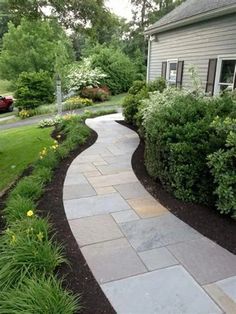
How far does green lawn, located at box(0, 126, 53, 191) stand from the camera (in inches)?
217

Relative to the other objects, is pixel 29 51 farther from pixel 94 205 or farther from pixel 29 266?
pixel 29 266

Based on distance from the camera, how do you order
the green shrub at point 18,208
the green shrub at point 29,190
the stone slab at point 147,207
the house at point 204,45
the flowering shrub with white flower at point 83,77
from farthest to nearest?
the flowering shrub with white flower at point 83,77, the house at point 204,45, the green shrub at point 29,190, the stone slab at point 147,207, the green shrub at point 18,208

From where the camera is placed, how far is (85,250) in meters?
2.90

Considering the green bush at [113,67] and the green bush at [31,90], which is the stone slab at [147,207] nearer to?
the green bush at [31,90]

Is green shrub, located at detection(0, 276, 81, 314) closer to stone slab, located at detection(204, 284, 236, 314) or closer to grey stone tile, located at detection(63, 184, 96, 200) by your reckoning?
stone slab, located at detection(204, 284, 236, 314)

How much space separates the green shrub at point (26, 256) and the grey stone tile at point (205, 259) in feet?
3.74

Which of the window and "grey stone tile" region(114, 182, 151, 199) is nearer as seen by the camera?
"grey stone tile" region(114, 182, 151, 199)

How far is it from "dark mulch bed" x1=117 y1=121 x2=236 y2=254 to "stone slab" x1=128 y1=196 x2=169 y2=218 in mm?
85

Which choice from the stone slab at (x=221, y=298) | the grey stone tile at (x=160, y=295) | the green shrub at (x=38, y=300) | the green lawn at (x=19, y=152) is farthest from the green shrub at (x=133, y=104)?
the green shrub at (x=38, y=300)

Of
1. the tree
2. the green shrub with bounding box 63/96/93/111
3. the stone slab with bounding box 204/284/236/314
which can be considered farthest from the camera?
the tree

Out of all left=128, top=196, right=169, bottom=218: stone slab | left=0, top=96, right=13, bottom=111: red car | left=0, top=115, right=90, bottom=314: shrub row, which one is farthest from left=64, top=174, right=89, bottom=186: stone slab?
left=0, top=96, right=13, bottom=111: red car

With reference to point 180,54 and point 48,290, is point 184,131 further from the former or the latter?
point 180,54

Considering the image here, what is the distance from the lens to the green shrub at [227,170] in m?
3.14

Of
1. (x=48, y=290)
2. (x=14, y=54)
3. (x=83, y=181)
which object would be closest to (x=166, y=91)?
(x=83, y=181)
